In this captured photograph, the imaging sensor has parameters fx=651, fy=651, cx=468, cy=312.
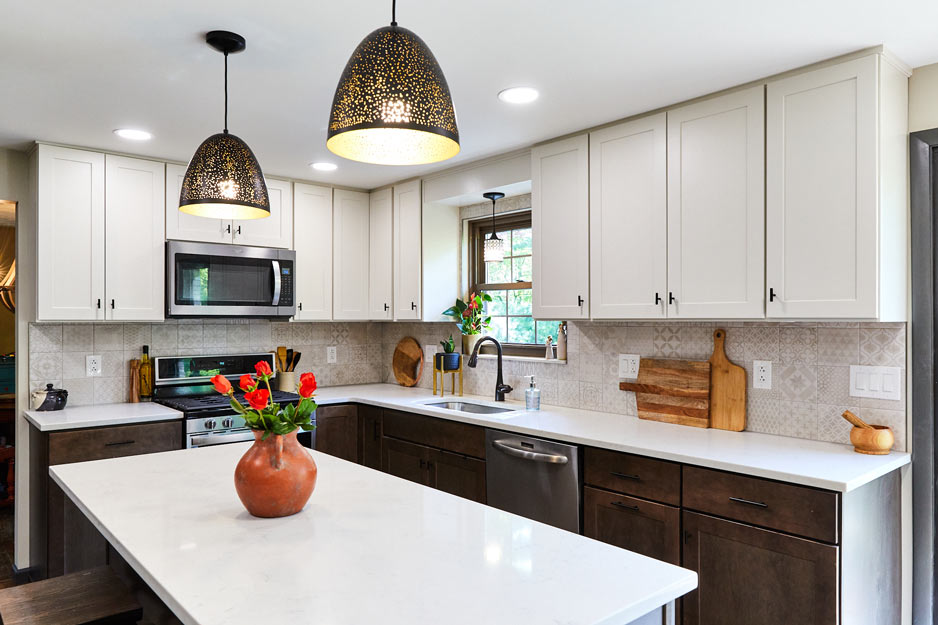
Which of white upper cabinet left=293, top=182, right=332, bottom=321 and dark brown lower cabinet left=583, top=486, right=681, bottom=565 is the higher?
white upper cabinet left=293, top=182, right=332, bottom=321

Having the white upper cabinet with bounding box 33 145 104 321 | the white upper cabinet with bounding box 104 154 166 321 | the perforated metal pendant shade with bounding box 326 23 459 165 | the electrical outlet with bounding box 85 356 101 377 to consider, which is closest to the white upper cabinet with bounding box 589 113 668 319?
the perforated metal pendant shade with bounding box 326 23 459 165

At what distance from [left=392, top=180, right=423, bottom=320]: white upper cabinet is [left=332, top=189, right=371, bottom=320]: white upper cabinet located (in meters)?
0.30

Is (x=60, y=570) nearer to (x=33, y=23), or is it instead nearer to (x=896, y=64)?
(x=33, y=23)

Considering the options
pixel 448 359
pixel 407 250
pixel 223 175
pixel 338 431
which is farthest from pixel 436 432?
pixel 223 175

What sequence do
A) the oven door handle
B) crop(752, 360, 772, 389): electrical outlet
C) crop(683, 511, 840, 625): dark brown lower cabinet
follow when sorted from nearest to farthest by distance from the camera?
crop(683, 511, 840, 625): dark brown lower cabinet
crop(752, 360, 772, 389): electrical outlet
the oven door handle

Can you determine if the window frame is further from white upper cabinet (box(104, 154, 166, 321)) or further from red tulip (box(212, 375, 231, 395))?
red tulip (box(212, 375, 231, 395))

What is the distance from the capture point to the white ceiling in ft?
6.29

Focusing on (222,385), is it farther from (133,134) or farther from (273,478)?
(133,134)

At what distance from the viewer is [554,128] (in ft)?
10.2

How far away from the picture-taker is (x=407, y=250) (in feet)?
13.9

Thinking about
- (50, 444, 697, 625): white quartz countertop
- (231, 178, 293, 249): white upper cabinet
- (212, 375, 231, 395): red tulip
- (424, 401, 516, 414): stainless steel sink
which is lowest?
(424, 401, 516, 414): stainless steel sink

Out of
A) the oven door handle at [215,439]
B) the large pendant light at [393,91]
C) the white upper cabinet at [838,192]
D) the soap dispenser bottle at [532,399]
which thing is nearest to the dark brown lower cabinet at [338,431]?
the oven door handle at [215,439]

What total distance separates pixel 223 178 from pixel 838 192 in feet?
6.75

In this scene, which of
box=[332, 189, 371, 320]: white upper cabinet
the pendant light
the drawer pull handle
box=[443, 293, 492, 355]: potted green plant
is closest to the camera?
the drawer pull handle
